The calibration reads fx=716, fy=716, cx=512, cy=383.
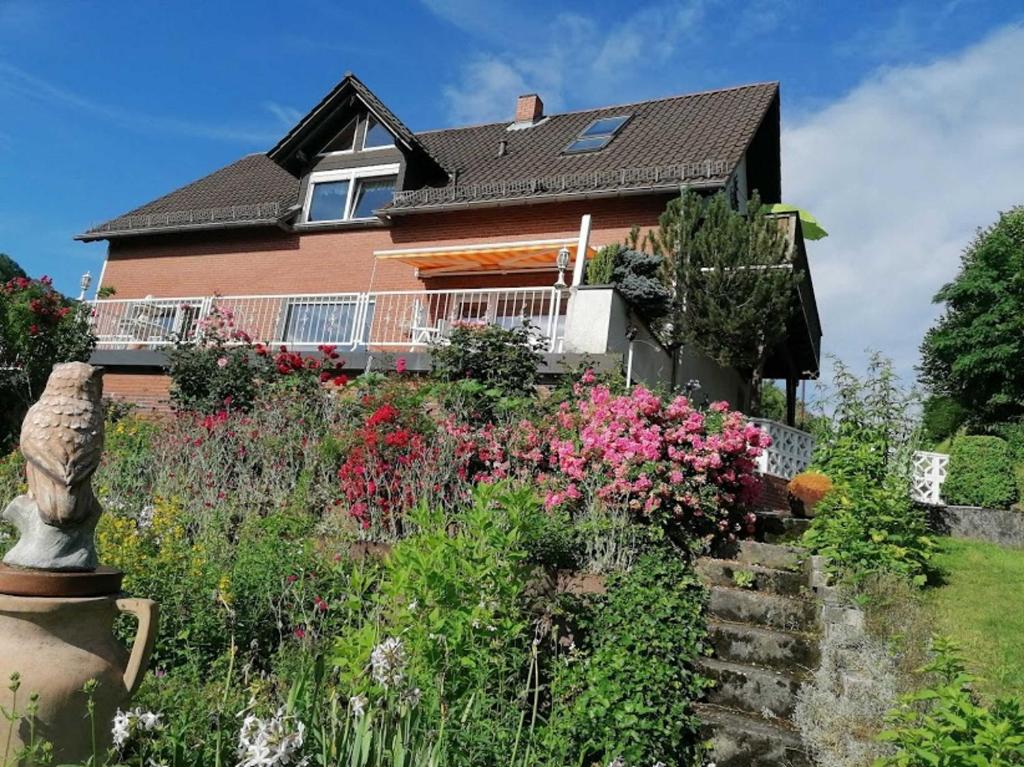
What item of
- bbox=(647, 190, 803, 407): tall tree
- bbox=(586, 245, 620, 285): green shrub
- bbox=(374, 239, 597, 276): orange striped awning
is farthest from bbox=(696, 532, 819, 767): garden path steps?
bbox=(374, 239, 597, 276): orange striped awning

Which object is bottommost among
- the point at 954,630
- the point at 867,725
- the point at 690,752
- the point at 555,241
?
the point at 690,752

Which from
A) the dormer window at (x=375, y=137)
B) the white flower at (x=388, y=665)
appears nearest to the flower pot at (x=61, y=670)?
the white flower at (x=388, y=665)

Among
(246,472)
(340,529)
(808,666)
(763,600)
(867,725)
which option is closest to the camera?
(867,725)

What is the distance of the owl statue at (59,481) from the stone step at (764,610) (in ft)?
14.3

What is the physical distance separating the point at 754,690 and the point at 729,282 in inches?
288

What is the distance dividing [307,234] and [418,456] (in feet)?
39.4

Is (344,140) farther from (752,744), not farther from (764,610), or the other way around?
(752,744)

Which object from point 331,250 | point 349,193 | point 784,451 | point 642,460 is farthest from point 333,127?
point 642,460

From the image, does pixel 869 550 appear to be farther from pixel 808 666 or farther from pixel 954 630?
pixel 808 666

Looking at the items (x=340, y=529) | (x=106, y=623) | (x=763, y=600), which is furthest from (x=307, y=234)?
(x=106, y=623)

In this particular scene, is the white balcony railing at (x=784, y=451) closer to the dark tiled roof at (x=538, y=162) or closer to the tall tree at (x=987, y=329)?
the dark tiled roof at (x=538, y=162)

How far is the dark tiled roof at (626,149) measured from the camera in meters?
13.5

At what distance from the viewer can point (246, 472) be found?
7.12 meters

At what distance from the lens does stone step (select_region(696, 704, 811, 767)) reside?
415 centimetres
